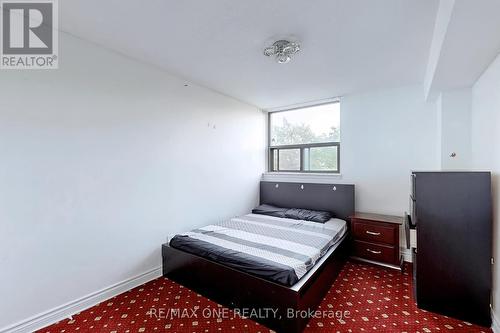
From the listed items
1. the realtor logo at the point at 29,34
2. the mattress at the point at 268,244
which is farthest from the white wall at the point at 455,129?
the realtor logo at the point at 29,34

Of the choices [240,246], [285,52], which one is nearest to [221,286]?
[240,246]

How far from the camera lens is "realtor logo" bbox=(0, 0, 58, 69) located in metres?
1.78

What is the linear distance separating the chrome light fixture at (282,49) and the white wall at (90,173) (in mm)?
1381

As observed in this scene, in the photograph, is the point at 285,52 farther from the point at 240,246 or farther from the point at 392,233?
the point at 392,233

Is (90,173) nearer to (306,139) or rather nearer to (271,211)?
(271,211)

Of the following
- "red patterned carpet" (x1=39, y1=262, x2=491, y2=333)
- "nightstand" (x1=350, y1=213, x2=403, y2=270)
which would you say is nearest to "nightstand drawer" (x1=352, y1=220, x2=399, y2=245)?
"nightstand" (x1=350, y1=213, x2=403, y2=270)

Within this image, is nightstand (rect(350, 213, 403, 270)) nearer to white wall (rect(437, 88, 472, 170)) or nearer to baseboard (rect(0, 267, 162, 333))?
white wall (rect(437, 88, 472, 170))

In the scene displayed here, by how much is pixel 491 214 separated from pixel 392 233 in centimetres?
116

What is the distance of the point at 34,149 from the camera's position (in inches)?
74.0

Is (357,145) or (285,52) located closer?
(285,52)

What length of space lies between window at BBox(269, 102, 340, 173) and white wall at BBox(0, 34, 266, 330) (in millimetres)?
1801

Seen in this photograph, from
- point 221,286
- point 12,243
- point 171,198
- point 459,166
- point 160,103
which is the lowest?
point 221,286

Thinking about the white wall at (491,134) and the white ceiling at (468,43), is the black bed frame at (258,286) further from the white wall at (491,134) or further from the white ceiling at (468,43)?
the white ceiling at (468,43)

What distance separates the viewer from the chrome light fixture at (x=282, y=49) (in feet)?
7.09
